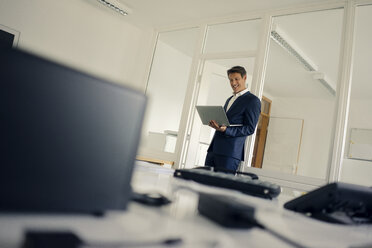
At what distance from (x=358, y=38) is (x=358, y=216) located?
3.45 metres

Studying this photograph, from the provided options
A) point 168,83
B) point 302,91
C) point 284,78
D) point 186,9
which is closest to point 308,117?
point 302,91

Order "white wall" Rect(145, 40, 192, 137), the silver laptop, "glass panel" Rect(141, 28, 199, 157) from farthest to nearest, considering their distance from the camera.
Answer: "white wall" Rect(145, 40, 192, 137) → "glass panel" Rect(141, 28, 199, 157) → the silver laptop

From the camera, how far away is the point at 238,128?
253 centimetres

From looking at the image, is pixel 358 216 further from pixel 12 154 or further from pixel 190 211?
pixel 12 154

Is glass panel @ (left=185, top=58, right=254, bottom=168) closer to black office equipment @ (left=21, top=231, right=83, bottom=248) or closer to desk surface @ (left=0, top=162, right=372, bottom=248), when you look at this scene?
desk surface @ (left=0, top=162, right=372, bottom=248)

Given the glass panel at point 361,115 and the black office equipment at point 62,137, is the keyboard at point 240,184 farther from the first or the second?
the glass panel at point 361,115

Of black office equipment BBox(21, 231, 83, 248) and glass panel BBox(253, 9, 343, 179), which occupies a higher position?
glass panel BBox(253, 9, 343, 179)

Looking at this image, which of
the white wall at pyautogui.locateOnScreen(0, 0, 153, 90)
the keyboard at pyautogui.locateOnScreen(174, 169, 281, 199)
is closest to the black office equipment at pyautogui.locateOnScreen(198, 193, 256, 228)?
the keyboard at pyautogui.locateOnScreen(174, 169, 281, 199)

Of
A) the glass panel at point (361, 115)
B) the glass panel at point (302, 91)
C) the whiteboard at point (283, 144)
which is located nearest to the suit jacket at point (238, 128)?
the glass panel at point (302, 91)

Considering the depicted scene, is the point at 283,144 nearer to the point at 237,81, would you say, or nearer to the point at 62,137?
the point at 237,81

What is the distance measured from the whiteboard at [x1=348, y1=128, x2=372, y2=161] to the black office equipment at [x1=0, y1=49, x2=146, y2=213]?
5407mm

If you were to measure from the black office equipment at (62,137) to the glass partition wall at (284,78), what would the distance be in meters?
2.81

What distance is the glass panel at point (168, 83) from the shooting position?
4434mm

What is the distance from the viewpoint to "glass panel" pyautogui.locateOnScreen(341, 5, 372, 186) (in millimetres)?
3679
